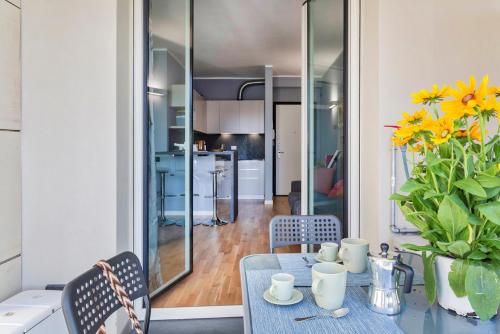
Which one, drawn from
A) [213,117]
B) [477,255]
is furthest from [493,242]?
[213,117]

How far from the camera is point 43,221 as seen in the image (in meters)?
1.89

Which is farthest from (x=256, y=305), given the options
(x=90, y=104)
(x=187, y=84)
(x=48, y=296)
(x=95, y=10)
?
(x=187, y=84)

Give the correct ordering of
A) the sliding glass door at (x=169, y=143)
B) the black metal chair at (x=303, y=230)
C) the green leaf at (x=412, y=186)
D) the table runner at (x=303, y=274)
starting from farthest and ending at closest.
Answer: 1. the sliding glass door at (x=169, y=143)
2. the black metal chair at (x=303, y=230)
3. the table runner at (x=303, y=274)
4. the green leaf at (x=412, y=186)

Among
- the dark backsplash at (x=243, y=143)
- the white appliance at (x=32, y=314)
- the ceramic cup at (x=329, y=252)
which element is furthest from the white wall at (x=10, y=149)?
the dark backsplash at (x=243, y=143)

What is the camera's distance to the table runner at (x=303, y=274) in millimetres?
1041

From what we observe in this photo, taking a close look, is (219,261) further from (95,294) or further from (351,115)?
(95,294)

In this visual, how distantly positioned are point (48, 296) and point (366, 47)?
239 centimetres

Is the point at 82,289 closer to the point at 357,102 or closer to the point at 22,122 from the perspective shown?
the point at 22,122

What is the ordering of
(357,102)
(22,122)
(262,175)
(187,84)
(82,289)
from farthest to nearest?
(262,175)
(187,84)
(357,102)
(22,122)
(82,289)

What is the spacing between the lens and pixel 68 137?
6.22 feet

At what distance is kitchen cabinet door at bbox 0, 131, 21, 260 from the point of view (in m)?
1.71

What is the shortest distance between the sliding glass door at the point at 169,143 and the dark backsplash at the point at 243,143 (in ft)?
17.4

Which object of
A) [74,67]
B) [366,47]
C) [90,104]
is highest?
[366,47]

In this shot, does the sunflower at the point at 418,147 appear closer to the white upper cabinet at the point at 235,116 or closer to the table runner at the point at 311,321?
the table runner at the point at 311,321
